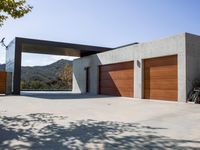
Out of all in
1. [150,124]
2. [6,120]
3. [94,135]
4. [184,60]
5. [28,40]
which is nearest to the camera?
[94,135]

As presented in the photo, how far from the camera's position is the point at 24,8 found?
8641 mm

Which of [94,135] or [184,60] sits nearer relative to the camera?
[94,135]

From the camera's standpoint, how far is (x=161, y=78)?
1605 centimetres

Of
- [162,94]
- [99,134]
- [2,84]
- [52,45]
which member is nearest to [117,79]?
[162,94]

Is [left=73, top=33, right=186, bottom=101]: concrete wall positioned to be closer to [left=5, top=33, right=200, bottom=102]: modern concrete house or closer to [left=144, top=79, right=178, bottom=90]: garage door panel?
[left=5, top=33, right=200, bottom=102]: modern concrete house

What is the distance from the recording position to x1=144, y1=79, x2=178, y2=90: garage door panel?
1515 cm

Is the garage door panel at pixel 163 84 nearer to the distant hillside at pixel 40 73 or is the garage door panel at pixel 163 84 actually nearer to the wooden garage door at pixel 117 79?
the wooden garage door at pixel 117 79

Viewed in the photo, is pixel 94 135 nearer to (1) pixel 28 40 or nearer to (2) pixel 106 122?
(2) pixel 106 122

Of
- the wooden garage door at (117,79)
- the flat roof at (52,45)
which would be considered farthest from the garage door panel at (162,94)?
the flat roof at (52,45)

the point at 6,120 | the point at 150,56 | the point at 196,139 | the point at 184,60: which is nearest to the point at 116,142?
the point at 196,139

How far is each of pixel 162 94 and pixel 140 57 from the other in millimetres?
3243

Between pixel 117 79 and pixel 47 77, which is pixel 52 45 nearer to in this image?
pixel 117 79

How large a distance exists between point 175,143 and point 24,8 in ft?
21.4

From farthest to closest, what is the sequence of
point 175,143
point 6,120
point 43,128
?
1. point 6,120
2. point 43,128
3. point 175,143
